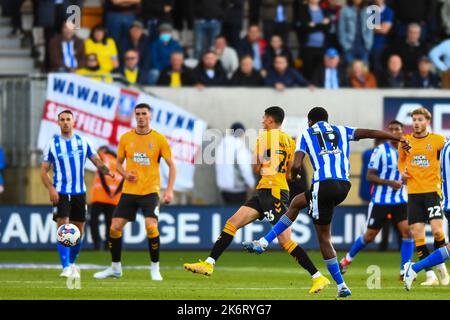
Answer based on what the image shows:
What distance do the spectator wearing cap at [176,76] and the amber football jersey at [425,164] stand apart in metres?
9.42

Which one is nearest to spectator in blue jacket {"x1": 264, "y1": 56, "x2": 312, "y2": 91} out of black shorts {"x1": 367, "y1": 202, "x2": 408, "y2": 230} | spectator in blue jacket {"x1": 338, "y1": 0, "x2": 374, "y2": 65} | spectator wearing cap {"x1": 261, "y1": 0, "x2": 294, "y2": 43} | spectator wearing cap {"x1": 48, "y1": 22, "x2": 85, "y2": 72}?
spectator wearing cap {"x1": 261, "y1": 0, "x2": 294, "y2": 43}

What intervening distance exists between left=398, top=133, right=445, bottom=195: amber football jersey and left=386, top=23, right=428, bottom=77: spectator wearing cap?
33.9ft

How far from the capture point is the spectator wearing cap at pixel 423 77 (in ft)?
85.6

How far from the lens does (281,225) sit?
14.9 m

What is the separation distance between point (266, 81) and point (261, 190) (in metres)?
10.1

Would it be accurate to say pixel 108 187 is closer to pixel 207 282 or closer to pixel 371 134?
pixel 207 282

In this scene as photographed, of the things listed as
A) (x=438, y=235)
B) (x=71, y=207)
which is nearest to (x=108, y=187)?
(x=71, y=207)

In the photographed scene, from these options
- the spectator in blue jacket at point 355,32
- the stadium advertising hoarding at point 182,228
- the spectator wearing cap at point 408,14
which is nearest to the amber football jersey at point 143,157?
the stadium advertising hoarding at point 182,228

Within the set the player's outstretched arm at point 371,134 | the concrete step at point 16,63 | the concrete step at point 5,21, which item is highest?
the concrete step at point 5,21

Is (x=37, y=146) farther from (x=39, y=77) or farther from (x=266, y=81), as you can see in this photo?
(x=266, y=81)

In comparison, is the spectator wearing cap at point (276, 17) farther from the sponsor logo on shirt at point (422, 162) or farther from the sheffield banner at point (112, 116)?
the sponsor logo on shirt at point (422, 162)

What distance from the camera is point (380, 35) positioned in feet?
88.4

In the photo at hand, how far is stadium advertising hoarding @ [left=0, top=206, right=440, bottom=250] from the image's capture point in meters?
23.5

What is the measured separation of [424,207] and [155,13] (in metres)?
11.0
